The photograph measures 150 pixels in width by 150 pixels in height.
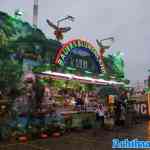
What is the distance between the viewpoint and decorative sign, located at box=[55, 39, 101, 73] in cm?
1816

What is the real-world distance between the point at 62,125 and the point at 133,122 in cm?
737

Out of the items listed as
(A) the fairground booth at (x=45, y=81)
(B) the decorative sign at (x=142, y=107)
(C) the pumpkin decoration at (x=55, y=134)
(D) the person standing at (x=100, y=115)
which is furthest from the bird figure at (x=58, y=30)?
(B) the decorative sign at (x=142, y=107)

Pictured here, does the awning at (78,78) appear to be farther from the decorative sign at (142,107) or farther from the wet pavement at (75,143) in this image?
the decorative sign at (142,107)

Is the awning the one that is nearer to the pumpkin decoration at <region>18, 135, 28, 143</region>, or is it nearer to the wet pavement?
the wet pavement

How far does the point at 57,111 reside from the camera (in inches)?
651

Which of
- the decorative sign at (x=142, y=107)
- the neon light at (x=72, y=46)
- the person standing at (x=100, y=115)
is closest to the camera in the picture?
the neon light at (x=72, y=46)

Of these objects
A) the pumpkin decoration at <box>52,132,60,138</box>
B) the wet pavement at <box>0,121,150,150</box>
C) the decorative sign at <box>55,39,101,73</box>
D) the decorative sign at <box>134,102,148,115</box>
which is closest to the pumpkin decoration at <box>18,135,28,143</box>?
the wet pavement at <box>0,121,150,150</box>

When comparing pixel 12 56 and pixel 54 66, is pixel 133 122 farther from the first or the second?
pixel 12 56

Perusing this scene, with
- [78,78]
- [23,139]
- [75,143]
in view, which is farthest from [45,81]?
[75,143]

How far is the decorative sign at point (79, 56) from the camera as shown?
59.6ft

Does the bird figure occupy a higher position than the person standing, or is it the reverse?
the bird figure

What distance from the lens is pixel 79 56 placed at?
20031 millimetres

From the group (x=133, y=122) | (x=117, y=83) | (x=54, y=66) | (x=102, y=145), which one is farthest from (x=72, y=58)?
(x=102, y=145)

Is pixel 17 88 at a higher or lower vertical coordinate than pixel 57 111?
higher
